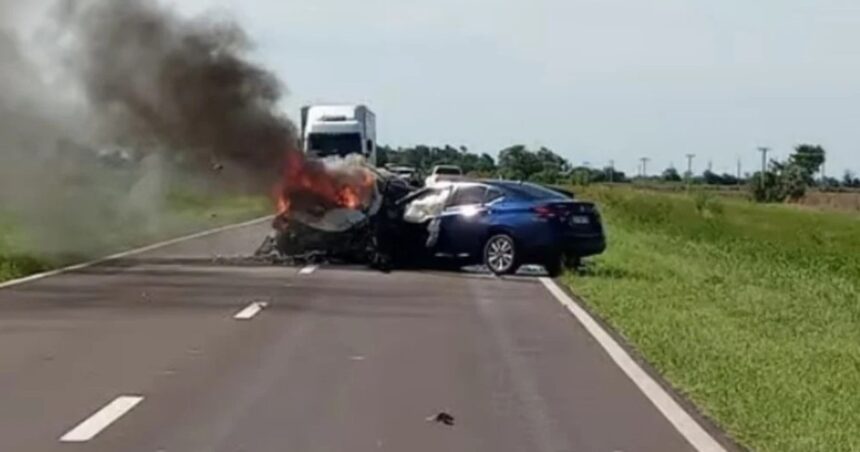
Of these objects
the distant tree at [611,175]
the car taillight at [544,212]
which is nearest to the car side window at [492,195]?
the car taillight at [544,212]

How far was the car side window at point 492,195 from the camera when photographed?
29.7m

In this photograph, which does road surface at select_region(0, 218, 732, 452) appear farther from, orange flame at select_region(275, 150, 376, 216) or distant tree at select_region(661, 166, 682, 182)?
distant tree at select_region(661, 166, 682, 182)

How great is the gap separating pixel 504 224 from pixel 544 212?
0.71 meters

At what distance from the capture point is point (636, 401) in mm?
12820

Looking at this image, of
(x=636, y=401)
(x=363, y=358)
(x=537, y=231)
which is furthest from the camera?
(x=537, y=231)

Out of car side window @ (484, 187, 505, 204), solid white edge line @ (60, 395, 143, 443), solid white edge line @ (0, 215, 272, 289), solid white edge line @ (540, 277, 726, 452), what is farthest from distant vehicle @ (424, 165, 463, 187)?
solid white edge line @ (60, 395, 143, 443)

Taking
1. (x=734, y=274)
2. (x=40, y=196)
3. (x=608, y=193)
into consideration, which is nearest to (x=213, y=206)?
(x=40, y=196)

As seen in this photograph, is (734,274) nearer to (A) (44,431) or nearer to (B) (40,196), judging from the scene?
(B) (40,196)

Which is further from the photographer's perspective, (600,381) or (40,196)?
(40,196)

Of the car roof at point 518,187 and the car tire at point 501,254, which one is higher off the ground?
the car roof at point 518,187

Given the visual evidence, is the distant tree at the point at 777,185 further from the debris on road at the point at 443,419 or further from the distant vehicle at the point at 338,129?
the debris on road at the point at 443,419

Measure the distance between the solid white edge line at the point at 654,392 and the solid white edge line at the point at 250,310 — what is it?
381 cm

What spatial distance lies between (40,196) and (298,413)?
22423mm

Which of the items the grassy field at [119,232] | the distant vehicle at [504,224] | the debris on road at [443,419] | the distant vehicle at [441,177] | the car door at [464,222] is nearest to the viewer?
the debris on road at [443,419]
